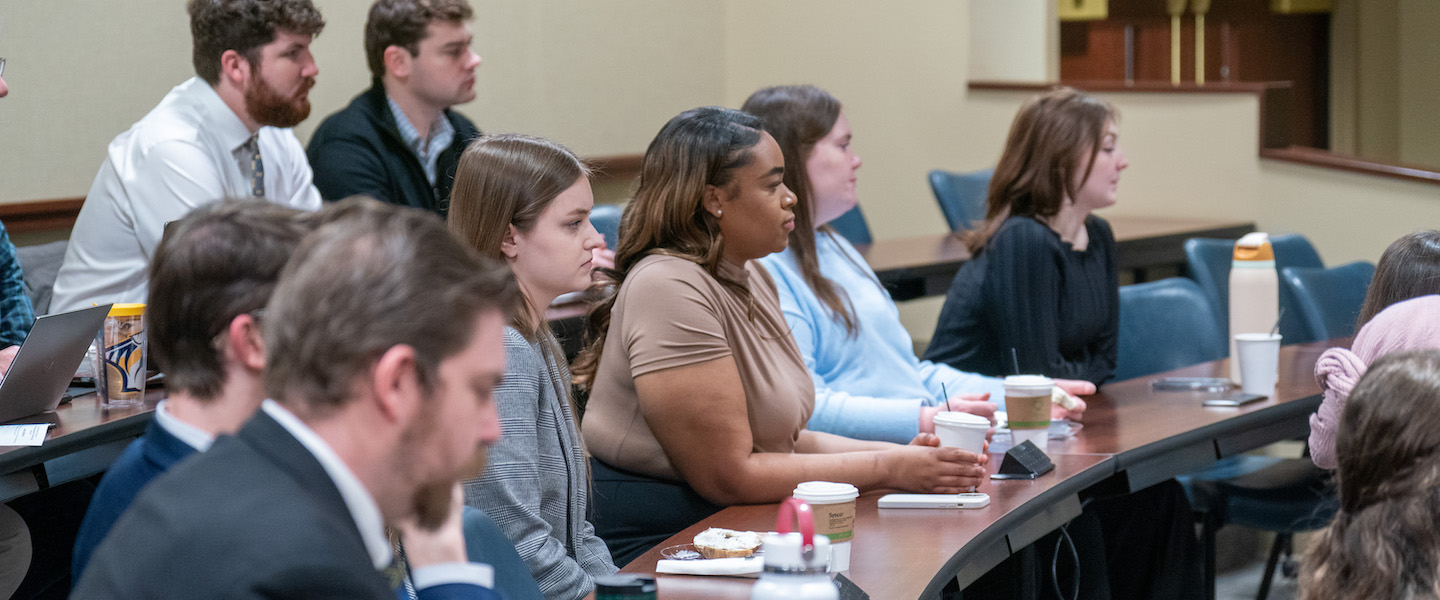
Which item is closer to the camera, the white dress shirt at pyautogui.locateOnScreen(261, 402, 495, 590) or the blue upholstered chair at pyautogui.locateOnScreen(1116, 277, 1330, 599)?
the white dress shirt at pyautogui.locateOnScreen(261, 402, 495, 590)

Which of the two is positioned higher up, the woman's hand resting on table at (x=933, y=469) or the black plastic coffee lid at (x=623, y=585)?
the black plastic coffee lid at (x=623, y=585)

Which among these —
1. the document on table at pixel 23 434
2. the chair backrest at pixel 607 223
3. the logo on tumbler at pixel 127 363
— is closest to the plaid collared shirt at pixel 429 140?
the chair backrest at pixel 607 223

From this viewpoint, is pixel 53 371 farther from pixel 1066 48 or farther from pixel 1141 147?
pixel 1066 48

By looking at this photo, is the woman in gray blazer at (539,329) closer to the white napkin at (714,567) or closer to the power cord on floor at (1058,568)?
the white napkin at (714,567)

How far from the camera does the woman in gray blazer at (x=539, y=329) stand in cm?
174

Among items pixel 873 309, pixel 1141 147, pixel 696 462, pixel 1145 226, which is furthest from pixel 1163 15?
pixel 696 462

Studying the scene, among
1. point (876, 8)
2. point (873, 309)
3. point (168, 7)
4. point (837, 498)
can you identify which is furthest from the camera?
point (876, 8)

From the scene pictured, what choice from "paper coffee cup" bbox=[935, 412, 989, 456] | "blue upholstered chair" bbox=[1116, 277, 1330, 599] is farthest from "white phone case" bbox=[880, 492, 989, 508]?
"blue upholstered chair" bbox=[1116, 277, 1330, 599]

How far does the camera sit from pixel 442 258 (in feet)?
3.08

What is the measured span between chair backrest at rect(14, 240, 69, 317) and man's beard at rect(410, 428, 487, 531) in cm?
266

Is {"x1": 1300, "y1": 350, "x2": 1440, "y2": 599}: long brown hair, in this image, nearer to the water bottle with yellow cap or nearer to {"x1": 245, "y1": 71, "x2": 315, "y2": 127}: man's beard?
the water bottle with yellow cap

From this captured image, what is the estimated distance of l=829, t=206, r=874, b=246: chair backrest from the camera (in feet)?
17.3

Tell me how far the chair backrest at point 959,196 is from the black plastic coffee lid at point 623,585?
13.4ft

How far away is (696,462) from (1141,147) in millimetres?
3940
